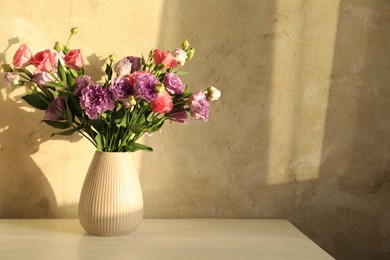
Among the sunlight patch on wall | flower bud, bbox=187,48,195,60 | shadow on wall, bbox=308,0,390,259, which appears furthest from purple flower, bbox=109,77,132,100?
shadow on wall, bbox=308,0,390,259

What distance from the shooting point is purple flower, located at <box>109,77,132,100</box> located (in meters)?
1.19

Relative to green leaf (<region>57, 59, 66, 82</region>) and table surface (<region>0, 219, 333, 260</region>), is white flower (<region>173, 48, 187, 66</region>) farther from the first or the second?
table surface (<region>0, 219, 333, 260</region>)

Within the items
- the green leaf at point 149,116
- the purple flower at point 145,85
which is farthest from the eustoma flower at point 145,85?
the green leaf at point 149,116

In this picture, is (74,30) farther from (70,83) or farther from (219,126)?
(219,126)

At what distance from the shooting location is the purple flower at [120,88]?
119 cm

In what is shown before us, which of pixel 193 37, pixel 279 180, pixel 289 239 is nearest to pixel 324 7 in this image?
pixel 193 37

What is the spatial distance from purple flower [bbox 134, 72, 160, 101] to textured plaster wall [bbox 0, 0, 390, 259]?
28cm

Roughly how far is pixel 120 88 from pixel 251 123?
1.49ft

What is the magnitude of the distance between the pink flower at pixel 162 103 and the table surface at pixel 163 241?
0.31 meters

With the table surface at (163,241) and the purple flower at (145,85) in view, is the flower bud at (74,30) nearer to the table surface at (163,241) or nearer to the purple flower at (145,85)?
the purple flower at (145,85)

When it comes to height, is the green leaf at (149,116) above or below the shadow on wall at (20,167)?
above

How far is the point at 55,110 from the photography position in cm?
129

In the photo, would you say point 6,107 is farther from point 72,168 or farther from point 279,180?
point 279,180

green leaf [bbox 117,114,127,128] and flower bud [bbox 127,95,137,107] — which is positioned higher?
flower bud [bbox 127,95,137,107]
